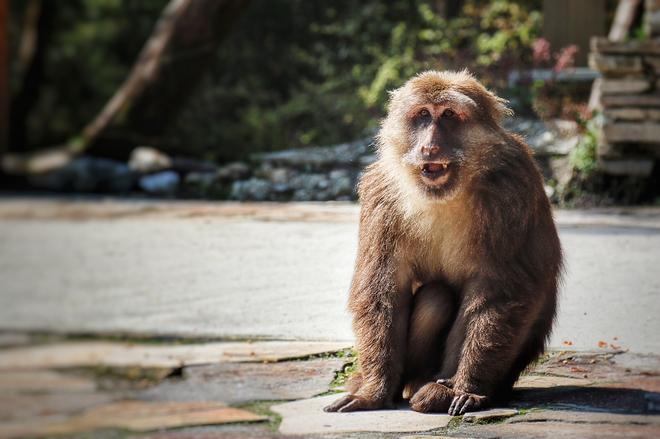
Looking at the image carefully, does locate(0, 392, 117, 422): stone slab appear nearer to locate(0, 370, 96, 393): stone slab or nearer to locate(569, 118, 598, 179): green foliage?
locate(0, 370, 96, 393): stone slab

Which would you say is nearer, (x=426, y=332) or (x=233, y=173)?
(x=426, y=332)

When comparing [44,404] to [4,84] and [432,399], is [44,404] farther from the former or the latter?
[432,399]

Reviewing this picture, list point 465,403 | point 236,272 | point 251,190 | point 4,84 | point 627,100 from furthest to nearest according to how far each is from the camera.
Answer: point 251,190 → point 627,100 → point 236,272 → point 465,403 → point 4,84

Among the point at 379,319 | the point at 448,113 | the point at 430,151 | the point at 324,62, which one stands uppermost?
the point at 324,62

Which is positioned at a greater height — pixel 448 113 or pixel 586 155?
pixel 448 113

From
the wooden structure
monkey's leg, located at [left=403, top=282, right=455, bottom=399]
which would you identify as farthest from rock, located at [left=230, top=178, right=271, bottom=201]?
monkey's leg, located at [left=403, top=282, right=455, bottom=399]

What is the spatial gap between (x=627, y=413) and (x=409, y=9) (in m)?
11.4

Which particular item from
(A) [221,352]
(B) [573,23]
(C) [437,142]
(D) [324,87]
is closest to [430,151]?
(C) [437,142]

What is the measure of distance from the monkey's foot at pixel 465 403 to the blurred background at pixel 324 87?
1.51 meters

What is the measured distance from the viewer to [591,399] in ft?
10.2

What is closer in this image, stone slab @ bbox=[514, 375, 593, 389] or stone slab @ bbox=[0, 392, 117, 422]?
stone slab @ bbox=[0, 392, 117, 422]

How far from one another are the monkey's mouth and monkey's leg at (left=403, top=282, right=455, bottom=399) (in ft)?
1.35

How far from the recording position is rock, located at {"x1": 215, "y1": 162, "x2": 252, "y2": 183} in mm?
9471

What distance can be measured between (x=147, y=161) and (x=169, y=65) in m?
1.41
